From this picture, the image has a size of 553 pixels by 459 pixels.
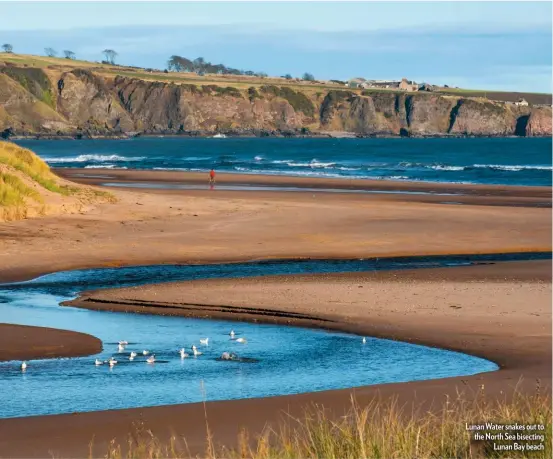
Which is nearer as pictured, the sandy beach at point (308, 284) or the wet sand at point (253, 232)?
the sandy beach at point (308, 284)

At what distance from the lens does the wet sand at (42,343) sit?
14.2 meters

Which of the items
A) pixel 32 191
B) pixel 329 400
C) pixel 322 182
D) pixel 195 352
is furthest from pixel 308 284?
pixel 322 182

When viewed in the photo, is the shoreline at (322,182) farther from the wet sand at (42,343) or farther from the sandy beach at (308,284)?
the wet sand at (42,343)

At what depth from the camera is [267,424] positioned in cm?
1041

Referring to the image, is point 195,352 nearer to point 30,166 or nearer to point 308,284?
point 308,284

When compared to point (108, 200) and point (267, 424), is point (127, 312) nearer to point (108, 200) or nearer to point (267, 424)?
point (267, 424)

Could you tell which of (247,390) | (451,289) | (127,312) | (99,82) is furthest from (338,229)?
(99,82)

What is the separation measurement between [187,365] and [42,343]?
7.70 ft

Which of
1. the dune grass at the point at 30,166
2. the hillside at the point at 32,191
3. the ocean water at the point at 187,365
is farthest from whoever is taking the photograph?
the dune grass at the point at 30,166

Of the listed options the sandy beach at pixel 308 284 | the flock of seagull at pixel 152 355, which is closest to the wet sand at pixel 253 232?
the sandy beach at pixel 308 284

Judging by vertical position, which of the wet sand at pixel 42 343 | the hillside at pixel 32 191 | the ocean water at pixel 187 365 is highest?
the hillside at pixel 32 191

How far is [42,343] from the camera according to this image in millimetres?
14750

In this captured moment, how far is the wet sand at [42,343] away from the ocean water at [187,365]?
0.26 metres

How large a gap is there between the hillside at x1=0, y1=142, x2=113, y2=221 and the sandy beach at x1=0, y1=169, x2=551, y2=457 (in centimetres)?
73
